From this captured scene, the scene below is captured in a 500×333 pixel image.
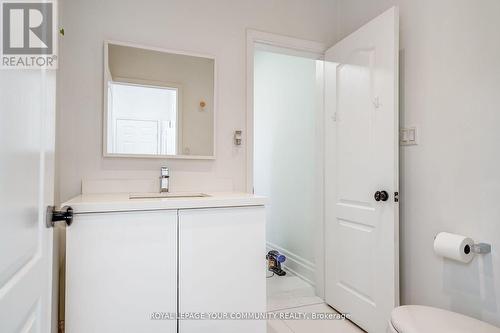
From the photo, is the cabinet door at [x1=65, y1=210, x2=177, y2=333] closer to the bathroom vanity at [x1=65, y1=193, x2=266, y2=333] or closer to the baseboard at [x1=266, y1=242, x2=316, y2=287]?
the bathroom vanity at [x1=65, y1=193, x2=266, y2=333]

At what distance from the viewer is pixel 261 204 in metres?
1.45

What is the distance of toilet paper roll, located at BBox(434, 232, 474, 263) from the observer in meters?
1.30

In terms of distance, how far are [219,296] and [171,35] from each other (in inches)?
63.0

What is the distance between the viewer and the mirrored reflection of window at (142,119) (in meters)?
1.72

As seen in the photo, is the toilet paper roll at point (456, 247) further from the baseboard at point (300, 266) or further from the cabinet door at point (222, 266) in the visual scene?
the baseboard at point (300, 266)

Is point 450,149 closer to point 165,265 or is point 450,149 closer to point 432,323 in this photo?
point 432,323

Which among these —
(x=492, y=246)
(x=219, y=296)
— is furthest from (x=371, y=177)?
(x=219, y=296)

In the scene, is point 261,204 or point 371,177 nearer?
point 261,204

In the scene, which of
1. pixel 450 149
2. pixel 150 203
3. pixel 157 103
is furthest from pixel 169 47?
pixel 450 149

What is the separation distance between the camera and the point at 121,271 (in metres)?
1.20

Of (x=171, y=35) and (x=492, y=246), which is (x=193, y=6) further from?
(x=492, y=246)

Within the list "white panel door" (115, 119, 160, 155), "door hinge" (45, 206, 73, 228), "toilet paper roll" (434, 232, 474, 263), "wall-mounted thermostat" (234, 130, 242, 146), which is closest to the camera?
"door hinge" (45, 206, 73, 228)

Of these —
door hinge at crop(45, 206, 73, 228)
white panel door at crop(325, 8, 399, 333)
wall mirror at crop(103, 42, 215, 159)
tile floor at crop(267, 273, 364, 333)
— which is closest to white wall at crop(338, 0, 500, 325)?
white panel door at crop(325, 8, 399, 333)

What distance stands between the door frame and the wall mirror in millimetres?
267
